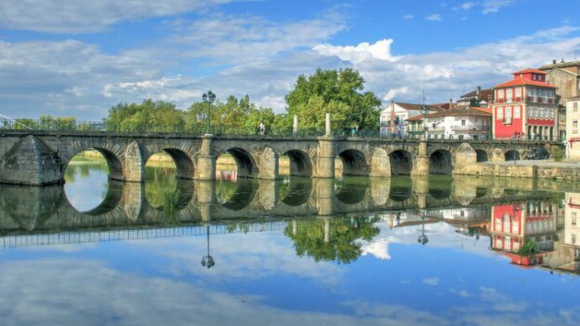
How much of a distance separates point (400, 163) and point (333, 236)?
48.2 meters

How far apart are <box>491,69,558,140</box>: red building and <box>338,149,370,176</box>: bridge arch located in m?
27.6

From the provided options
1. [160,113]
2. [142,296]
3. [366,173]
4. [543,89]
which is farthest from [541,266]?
[160,113]

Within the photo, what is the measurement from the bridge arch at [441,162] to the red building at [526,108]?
1370 cm

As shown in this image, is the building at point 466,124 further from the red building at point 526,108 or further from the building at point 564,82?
the building at point 564,82

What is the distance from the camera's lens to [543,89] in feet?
280

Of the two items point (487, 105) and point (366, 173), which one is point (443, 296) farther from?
point (487, 105)

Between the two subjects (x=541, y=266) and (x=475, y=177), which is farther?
(x=475, y=177)

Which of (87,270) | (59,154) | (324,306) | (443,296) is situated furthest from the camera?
(59,154)

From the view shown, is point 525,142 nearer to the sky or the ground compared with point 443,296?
nearer to the sky

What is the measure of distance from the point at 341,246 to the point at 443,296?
775 centimetres

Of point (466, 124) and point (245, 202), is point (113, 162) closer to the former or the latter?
point (245, 202)

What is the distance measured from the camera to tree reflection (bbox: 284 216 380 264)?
2228 centimetres

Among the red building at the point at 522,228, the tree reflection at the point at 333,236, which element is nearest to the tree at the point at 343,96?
the red building at the point at 522,228

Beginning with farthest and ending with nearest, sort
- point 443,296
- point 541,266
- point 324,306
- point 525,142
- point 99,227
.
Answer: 1. point 525,142
2. point 99,227
3. point 541,266
4. point 443,296
5. point 324,306
